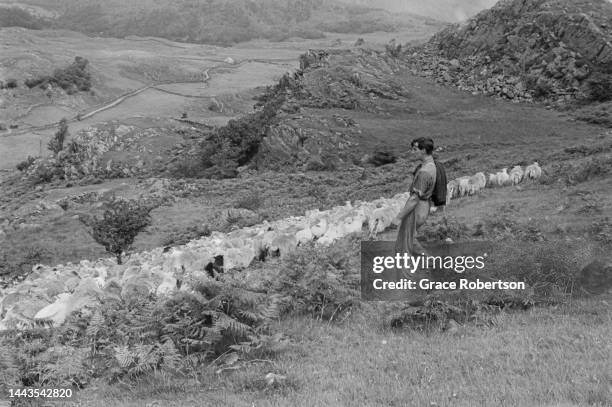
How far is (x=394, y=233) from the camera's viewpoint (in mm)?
16578

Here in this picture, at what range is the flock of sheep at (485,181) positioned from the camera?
22.7m

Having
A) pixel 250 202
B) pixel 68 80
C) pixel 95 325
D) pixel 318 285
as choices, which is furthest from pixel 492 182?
pixel 68 80

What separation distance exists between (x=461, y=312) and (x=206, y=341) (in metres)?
4.03

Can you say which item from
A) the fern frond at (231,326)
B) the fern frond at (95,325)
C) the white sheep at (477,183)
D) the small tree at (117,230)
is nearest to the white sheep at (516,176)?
the white sheep at (477,183)

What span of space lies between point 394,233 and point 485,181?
8.99 metres

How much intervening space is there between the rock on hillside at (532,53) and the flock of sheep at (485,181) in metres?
29.5

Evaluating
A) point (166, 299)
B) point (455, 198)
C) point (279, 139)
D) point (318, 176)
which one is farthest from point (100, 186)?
point (166, 299)

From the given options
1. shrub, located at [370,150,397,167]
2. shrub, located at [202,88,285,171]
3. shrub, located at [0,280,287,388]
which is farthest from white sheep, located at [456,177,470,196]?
shrub, located at [202,88,285,171]

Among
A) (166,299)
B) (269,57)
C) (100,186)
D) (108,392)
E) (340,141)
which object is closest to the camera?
(108,392)

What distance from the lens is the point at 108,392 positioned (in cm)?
690

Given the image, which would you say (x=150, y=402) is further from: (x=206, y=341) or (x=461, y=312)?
(x=461, y=312)

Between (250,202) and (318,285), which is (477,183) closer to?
(250,202)

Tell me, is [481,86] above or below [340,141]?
above

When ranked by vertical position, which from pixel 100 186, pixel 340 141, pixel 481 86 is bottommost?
pixel 100 186
